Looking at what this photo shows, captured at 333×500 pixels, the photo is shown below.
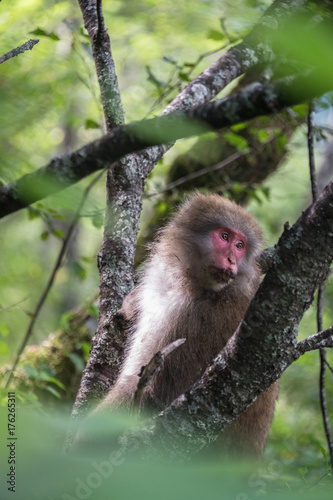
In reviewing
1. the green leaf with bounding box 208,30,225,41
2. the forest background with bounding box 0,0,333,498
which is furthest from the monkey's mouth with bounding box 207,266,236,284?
the green leaf with bounding box 208,30,225,41

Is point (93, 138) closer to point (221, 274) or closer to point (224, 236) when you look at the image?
point (224, 236)

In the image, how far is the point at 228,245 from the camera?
4.24 metres

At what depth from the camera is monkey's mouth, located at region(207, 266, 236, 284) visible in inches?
155

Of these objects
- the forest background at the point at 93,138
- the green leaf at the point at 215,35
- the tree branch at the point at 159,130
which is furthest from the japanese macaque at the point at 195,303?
the tree branch at the point at 159,130

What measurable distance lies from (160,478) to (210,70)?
13.7ft

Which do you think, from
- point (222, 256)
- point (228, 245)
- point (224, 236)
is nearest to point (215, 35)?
point (224, 236)

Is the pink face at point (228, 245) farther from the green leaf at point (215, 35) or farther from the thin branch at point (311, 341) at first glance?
the green leaf at point (215, 35)

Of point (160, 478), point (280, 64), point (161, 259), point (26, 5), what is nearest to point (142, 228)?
point (161, 259)

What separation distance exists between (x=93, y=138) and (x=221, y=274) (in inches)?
229

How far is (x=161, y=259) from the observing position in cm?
451

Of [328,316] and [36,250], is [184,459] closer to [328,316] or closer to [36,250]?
[328,316]

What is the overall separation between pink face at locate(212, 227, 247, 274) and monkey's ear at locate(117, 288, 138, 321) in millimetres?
730

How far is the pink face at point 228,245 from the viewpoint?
13.4ft

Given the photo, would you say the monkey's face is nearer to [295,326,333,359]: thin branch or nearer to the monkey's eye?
the monkey's eye
